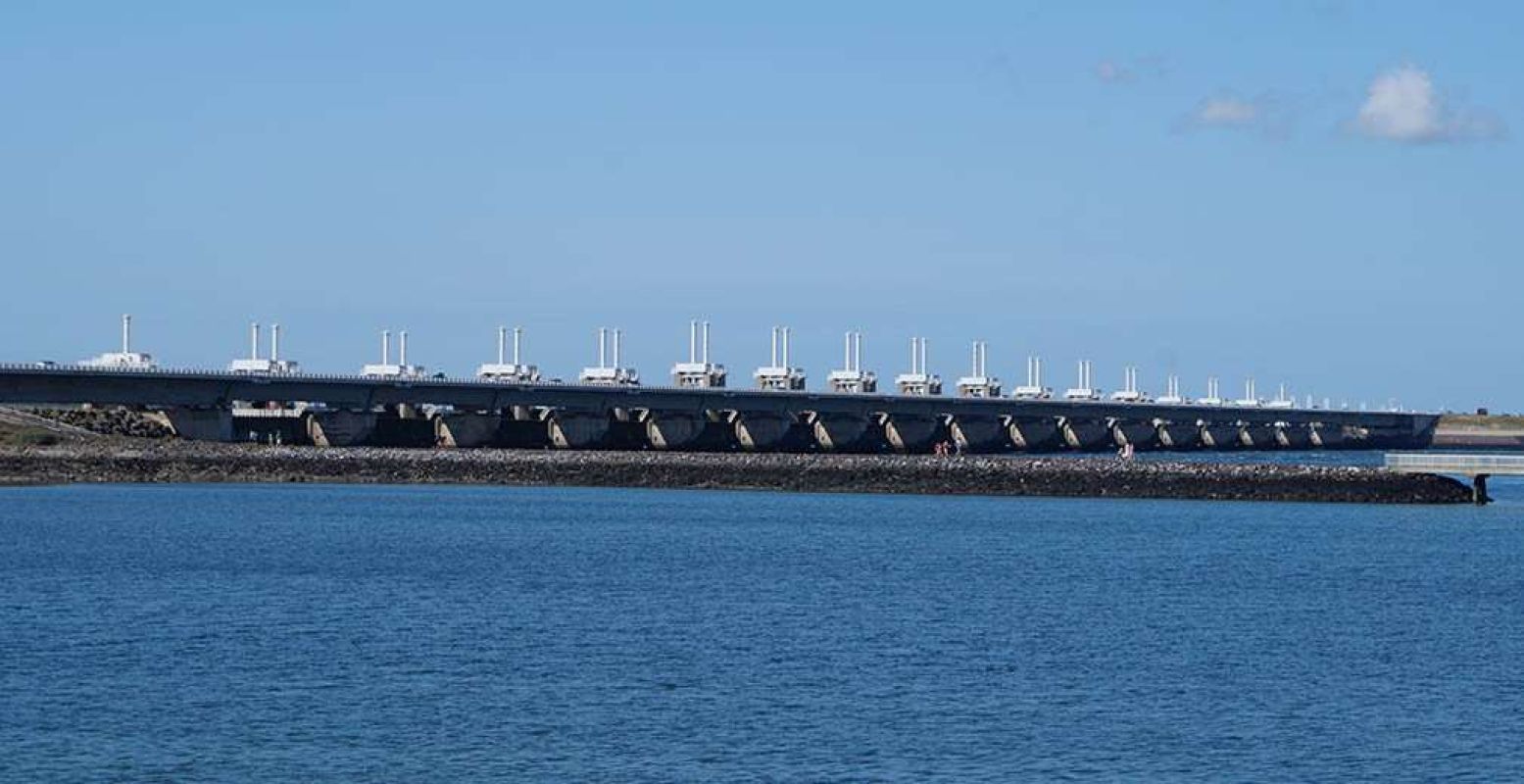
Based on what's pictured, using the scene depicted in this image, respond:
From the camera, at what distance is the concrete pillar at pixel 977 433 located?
163m

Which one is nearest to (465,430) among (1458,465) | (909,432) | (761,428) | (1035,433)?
(761,428)

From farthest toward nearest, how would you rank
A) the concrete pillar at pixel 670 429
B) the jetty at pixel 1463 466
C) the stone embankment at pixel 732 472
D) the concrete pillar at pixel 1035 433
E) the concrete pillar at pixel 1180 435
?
the concrete pillar at pixel 1180 435
the concrete pillar at pixel 1035 433
the concrete pillar at pixel 670 429
the stone embankment at pixel 732 472
the jetty at pixel 1463 466

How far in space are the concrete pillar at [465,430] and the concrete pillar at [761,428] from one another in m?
18.5

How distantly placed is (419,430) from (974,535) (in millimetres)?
64000

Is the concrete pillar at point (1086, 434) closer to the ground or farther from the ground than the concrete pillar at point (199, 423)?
closer to the ground

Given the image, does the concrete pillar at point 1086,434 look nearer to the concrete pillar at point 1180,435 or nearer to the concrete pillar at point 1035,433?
the concrete pillar at point 1035,433

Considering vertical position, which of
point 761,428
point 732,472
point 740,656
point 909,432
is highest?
point 761,428

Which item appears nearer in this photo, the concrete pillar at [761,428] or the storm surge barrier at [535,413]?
the storm surge barrier at [535,413]

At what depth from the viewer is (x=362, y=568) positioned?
195 ft

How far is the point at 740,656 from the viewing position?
41938 mm

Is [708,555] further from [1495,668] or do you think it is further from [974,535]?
[1495,668]

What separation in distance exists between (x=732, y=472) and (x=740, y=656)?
67.5m

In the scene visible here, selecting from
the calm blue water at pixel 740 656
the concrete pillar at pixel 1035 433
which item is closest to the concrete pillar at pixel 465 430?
the concrete pillar at pixel 1035 433

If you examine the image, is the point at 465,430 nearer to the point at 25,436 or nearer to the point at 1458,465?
the point at 25,436
